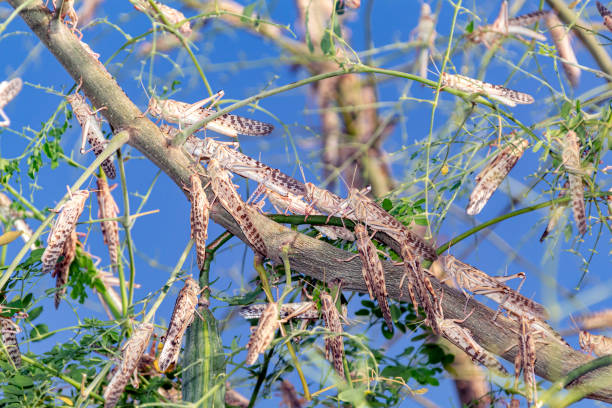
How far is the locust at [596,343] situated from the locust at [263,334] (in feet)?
1.53

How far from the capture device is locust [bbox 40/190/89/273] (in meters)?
0.82

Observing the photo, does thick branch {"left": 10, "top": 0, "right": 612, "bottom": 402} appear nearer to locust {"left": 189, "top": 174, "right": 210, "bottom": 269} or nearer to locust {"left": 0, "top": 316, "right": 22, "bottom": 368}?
locust {"left": 189, "top": 174, "right": 210, "bottom": 269}

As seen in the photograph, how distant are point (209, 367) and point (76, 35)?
51cm

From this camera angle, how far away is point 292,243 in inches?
31.4

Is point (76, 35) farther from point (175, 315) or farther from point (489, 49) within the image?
point (489, 49)

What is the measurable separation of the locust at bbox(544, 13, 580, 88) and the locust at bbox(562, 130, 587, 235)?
26cm

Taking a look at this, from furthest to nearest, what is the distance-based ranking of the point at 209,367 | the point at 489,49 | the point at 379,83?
the point at 379,83 < the point at 489,49 < the point at 209,367

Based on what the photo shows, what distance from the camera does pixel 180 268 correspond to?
2.62 feet

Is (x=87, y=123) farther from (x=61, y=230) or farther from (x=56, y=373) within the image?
(x=56, y=373)

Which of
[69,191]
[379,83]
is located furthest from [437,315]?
[379,83]

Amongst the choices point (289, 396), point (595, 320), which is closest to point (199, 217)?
point (289, 396)

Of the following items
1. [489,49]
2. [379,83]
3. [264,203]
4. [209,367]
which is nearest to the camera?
[209,367]

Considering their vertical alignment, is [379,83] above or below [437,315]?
above

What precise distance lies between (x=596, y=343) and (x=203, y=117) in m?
0.65
